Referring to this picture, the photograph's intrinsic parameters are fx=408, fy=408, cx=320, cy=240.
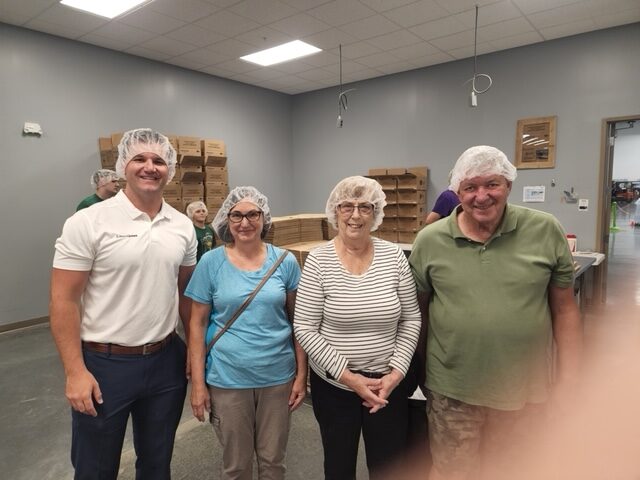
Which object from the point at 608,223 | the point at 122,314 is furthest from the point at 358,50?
the point at 122,314

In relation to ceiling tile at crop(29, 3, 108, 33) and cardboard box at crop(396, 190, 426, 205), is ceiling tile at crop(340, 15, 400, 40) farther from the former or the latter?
ceiling tile at crop(29, 3, 108, 33)

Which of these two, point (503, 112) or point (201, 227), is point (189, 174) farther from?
point (503, 112)

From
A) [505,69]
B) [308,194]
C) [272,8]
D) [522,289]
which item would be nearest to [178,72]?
[272,8]

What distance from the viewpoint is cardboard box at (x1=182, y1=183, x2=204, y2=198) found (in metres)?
4.87

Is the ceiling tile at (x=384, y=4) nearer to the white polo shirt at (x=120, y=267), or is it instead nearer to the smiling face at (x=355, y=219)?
the smiling face at (x=355, y=219)

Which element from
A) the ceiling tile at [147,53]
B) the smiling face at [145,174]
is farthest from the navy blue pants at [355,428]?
the ceiling tile at [147,53]

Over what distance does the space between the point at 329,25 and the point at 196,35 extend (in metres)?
1.42

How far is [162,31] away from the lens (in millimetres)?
4195

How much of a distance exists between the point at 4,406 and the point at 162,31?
11.8ft

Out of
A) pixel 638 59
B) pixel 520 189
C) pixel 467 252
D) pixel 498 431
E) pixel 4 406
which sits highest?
pixel 638 59

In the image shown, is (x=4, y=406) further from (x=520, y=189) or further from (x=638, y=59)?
(x=638, y=59)

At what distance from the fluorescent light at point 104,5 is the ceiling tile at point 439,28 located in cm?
264

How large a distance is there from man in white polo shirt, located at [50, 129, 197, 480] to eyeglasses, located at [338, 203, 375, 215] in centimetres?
59

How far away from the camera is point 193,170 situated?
496 cm
